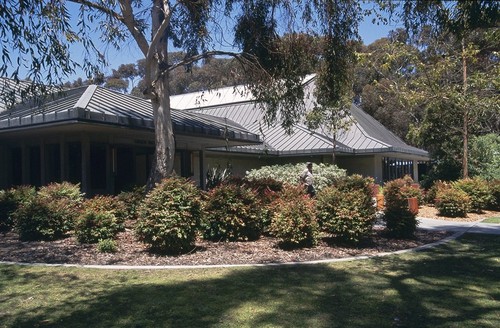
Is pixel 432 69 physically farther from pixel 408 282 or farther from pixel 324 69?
pixel 408 282

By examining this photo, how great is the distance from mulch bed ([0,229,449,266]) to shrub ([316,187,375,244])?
1.09ft

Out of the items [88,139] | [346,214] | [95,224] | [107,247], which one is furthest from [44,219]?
[346,214]

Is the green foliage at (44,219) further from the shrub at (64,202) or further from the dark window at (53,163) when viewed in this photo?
the dark window at (53,163)

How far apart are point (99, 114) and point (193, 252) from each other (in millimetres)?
5591

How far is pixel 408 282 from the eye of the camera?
7527mm

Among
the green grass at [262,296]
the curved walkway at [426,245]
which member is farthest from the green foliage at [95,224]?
the green grass at [262,296]

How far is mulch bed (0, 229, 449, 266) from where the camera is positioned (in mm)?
9055

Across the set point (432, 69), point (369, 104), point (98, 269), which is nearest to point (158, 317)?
point (98, 269)

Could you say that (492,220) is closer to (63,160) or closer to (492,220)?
(492,220)

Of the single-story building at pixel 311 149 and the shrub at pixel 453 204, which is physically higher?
the single-story building at pixel 311 149

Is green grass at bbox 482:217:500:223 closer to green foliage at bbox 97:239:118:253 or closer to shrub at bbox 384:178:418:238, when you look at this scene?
shrub at bbox 384:178:418:238

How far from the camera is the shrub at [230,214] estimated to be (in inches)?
417

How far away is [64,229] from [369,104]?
36.0 m

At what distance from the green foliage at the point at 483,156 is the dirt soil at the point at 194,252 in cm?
1630
